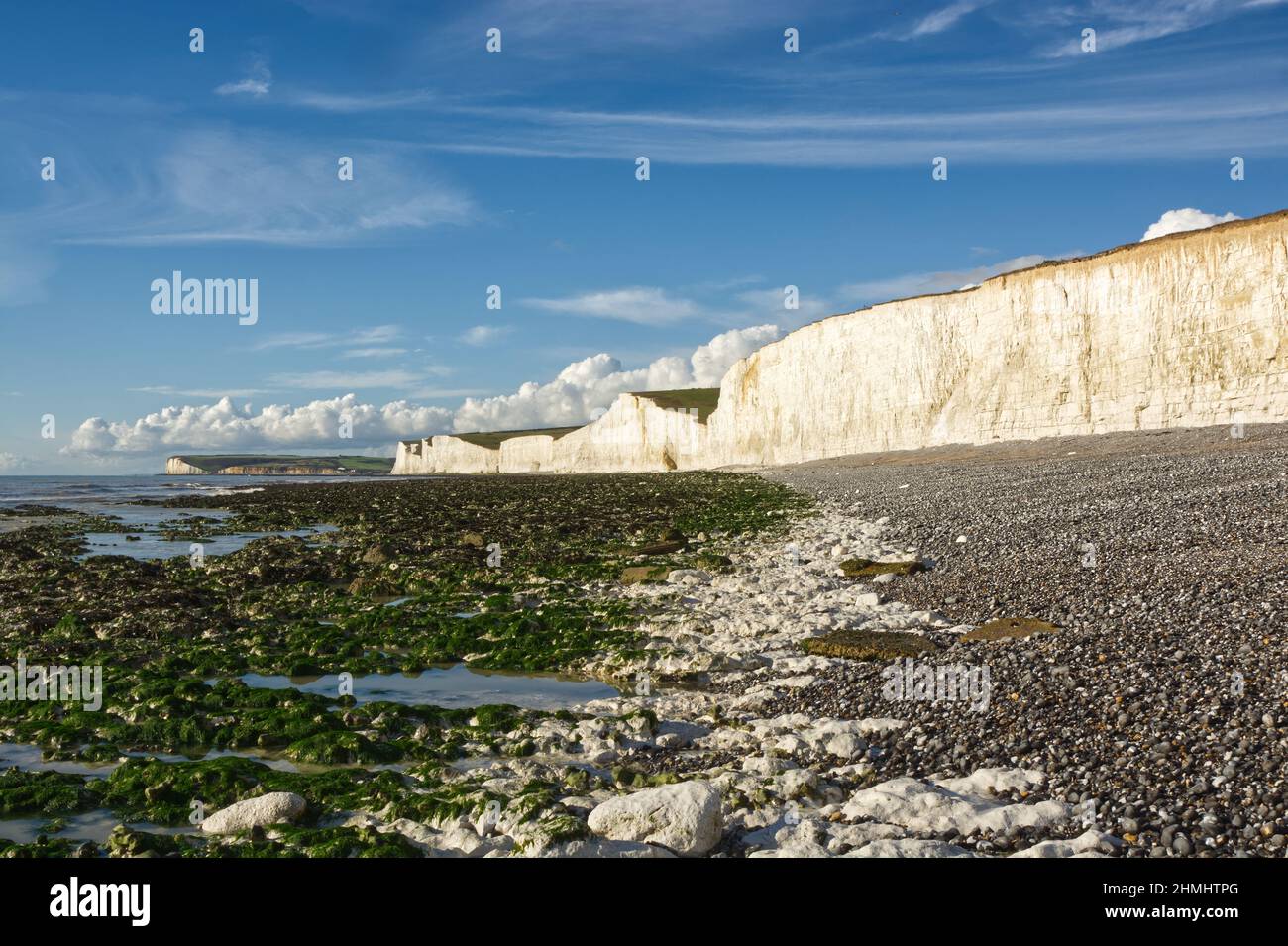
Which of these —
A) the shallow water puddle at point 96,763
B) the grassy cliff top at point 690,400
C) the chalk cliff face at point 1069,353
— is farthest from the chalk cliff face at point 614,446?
the shallow water puddle at point 96,763

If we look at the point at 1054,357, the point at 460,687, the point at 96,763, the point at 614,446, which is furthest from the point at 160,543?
the point at 614,446

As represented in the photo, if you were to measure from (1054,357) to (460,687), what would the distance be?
46202 mm

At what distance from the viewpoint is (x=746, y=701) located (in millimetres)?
9070

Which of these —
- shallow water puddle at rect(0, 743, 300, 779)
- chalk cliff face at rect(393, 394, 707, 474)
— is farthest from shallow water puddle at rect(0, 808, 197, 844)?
chalk cliff face at rect(393, 394, 707, 474)

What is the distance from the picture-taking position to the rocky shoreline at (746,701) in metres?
5.82

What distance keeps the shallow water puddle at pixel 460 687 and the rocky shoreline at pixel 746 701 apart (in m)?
0.40

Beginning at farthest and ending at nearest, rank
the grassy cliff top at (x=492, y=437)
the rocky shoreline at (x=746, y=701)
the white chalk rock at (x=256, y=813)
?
the grassy cliff top at (x=492, y=437)
the white chalk rock at (x=256, y=813)
the rocky shoreline at (x=746, y=701)

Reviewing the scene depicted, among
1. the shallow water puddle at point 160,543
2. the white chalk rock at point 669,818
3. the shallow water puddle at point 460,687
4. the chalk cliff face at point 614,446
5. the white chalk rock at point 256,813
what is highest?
the chalk cliff face at point 614,446

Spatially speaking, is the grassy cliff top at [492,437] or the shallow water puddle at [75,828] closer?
the shallow water puddle at [75,828]

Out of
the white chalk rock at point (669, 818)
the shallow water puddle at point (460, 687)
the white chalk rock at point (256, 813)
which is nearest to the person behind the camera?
the white chalk rock at point (669, 818)

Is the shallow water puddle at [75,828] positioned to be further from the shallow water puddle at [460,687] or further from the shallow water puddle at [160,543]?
the shallow water puddle at [160,543]

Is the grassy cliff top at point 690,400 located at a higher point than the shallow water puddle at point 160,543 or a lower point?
higher
